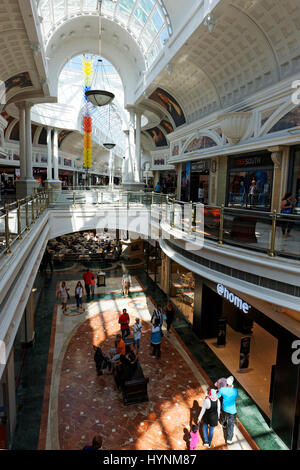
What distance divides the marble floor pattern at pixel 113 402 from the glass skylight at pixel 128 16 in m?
13.6

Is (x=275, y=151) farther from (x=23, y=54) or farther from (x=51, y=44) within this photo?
(x=51, y=44)

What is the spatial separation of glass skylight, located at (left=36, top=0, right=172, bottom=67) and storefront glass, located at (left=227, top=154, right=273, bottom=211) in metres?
7.16

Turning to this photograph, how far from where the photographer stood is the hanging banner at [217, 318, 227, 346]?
10.7m

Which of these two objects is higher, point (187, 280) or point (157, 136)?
point (157, 136)

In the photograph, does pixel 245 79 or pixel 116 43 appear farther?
pixel 116 43

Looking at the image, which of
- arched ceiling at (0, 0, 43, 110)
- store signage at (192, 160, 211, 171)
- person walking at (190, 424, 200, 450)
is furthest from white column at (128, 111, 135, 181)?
person walking at (190, 424, 200, 450)

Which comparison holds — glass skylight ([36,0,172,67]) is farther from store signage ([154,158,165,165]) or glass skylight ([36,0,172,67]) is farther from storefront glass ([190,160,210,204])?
store signage ([154,158,165,165])

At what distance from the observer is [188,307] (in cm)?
1325

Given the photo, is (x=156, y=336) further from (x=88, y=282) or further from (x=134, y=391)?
(x=88, y=282)

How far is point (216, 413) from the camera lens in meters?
6.44

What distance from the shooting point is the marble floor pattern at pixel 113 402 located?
265 inches
